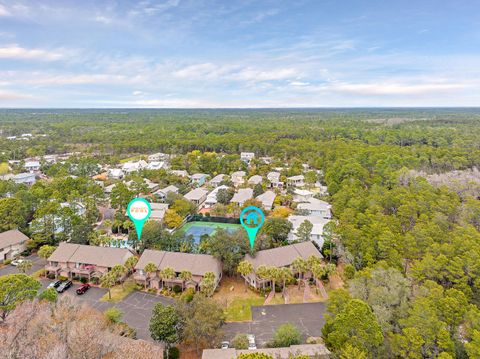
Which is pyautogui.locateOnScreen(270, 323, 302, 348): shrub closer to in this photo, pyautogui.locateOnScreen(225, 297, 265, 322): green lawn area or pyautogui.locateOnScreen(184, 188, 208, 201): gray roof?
pyautogui.locateOnScreen(225, 297, 265, 322): green lawn area

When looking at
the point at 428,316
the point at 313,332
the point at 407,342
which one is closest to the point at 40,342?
the point at 313,332

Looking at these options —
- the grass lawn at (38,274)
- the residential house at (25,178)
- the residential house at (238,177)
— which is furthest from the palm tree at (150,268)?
the residential house at (25,178)

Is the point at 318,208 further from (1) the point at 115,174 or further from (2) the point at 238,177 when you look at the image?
(1) the point at 115,174

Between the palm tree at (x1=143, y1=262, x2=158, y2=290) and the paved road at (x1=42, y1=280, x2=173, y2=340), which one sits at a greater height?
the palm tree at (x1=143, y1=262, x2=158, y2=290)

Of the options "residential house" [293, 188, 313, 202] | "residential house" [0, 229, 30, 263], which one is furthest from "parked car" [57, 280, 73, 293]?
"residential house" [293, 188, 313, 202]

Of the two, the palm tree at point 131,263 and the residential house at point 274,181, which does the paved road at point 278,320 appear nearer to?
the palm tree at point 131,263

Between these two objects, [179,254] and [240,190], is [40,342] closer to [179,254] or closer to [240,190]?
[179,254]

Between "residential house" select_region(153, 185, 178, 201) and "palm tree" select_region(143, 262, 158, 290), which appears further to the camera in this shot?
"residential house" select_region(153, 185, 178, 201)
